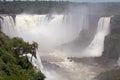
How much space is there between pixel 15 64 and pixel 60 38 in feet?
122

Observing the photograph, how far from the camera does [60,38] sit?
69.2 metres

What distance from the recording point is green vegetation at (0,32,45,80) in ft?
95.4

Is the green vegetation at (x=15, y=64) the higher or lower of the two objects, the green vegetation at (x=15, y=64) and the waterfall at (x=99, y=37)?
the lower

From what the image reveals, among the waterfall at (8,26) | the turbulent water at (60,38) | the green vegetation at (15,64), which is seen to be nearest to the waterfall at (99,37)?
the turbulent water at (60,38)

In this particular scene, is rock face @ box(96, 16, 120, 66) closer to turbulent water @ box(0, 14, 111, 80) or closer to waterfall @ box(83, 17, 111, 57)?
waterfall @ box(83, 17, 111, 57)

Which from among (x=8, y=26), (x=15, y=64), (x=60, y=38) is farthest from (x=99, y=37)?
(x=15, y=64)

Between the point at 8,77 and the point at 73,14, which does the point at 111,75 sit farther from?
the point at 73,14

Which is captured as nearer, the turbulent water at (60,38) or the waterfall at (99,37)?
the turbulent water at (60,38)

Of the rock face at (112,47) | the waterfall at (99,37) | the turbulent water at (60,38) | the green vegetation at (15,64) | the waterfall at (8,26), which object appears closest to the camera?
the green vegetation at (15,64)

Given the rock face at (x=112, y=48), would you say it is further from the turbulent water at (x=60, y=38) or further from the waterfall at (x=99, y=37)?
the turbulent water at (x=60, y=38)

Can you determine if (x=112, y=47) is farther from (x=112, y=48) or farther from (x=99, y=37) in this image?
(x=99, y=37)

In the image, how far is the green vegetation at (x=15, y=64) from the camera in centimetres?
2909

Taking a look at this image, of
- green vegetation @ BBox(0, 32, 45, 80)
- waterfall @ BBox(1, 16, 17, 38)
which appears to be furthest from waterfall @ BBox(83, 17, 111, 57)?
green vegetation @ BBox(0, 32, 45, 80)

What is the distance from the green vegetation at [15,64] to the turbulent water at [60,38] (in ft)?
29.0
